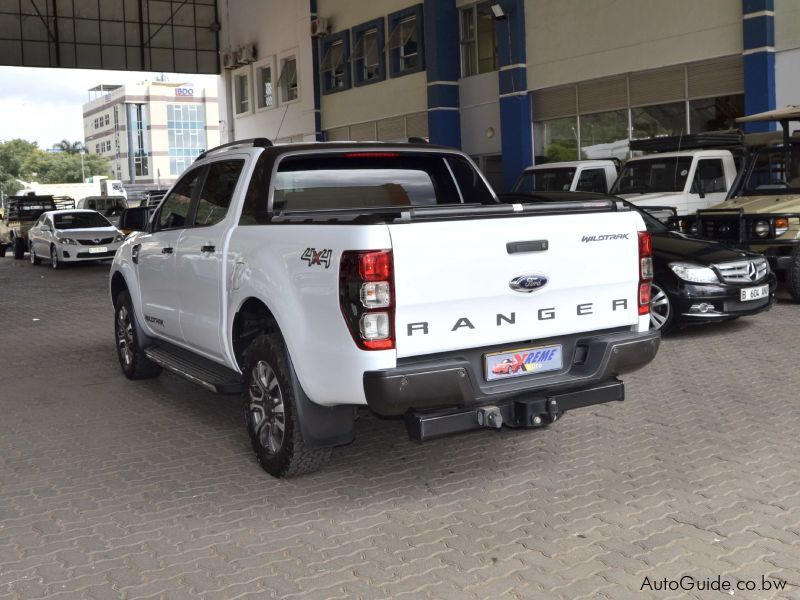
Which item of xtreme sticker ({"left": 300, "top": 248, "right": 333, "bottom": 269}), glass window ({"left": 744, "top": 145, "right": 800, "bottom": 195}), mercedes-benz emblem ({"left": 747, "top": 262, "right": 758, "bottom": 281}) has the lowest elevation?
mercedes-benz emblem ({"left": 747, "top": 262, "right": 758, "bottom": 281})

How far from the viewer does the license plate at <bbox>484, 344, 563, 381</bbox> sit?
15.5 feet

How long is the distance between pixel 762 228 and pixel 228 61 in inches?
1151

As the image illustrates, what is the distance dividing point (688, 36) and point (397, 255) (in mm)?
17464

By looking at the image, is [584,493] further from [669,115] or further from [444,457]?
[669,115]

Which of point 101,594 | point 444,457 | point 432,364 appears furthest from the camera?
point 444,457

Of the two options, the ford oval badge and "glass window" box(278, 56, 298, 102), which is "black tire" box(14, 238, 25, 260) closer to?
"glass window" box(278, 56, 298, 102)

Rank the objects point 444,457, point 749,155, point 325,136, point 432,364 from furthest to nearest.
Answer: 1. point 325,136
2. point 749,155
3. point 444,457
4. point 432,364

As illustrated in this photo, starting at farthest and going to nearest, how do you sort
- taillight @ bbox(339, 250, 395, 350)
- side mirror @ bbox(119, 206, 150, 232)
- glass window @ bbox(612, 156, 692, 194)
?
1. glass window @ bbox(612, 156, 692, 194)
2. side mirror @ bbox(119, 206, 150, 232)
3. taillight @ bbox(339, 250, 395, 350)

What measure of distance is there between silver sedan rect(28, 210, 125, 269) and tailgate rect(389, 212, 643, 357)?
20331 mm

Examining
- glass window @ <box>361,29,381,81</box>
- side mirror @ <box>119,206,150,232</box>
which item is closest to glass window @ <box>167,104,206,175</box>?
glass window @ <box>361,29,381,81</box>

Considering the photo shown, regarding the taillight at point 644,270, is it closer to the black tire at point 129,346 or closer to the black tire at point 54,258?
the black tire at point 129,346

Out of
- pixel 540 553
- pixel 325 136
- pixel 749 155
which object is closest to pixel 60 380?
pixel 540 553

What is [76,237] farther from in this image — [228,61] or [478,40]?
[228,61]

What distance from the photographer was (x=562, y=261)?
16.0ft
